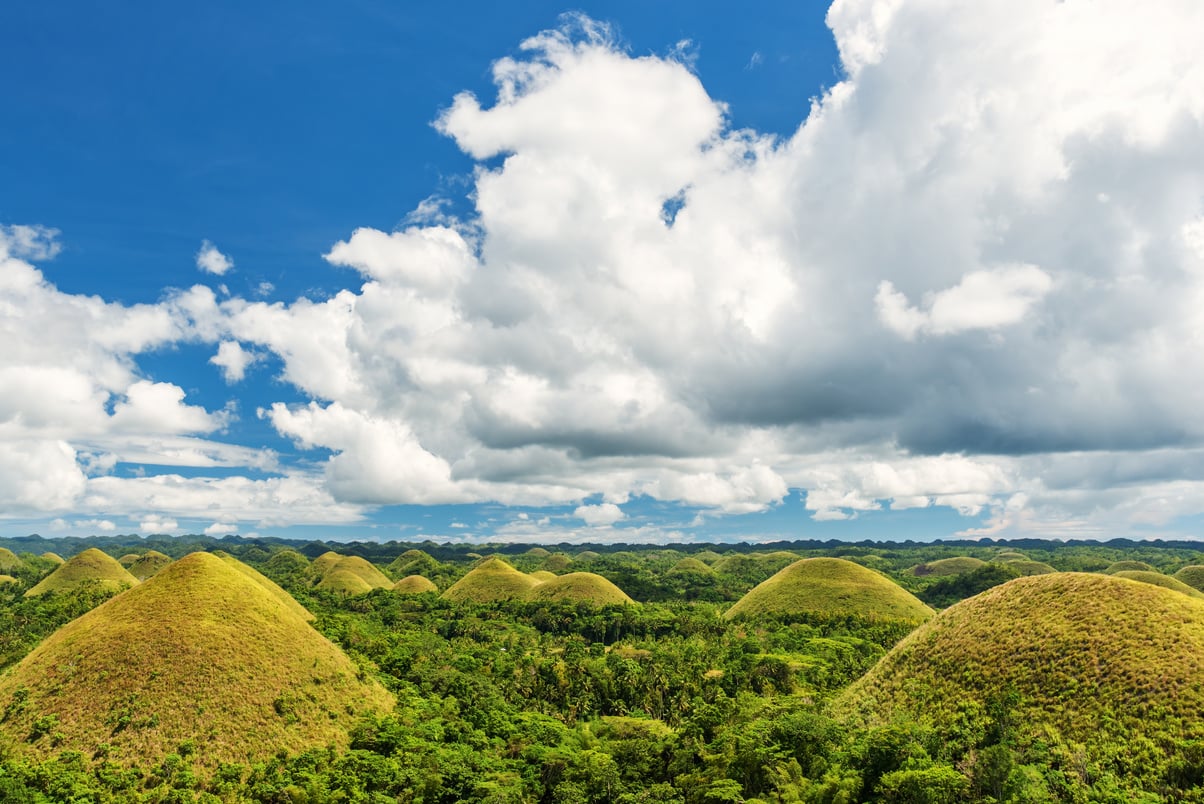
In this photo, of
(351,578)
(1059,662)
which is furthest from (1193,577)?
(351,578)

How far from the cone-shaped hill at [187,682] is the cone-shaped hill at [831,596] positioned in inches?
2973

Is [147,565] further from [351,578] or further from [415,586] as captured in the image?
[415,586]

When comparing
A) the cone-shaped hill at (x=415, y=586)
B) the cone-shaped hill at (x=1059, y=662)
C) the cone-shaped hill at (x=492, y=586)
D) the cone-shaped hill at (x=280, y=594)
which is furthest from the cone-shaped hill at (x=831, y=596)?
the cone-shaped hill at (x=415, y=586)

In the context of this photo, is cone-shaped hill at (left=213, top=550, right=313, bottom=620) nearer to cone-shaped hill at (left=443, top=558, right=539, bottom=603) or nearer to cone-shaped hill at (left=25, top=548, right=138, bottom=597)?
cone-shaped hill at (left=25, top=548, right=138, bottom=597)

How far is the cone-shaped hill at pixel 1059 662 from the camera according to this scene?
134ft

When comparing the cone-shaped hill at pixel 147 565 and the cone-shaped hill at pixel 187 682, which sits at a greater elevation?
the cone-shaped hill at pixel 187 682

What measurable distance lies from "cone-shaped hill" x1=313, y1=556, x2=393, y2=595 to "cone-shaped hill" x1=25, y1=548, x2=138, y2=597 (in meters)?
43.7

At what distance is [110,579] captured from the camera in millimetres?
141625

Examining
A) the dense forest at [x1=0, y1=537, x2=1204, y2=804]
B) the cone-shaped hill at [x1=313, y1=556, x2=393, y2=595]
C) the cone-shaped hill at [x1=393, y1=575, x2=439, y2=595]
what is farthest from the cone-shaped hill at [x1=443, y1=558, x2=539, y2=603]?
the dense forest at [x1=0, y1=537, x2=1204, y2=804]

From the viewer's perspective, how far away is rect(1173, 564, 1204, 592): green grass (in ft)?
495

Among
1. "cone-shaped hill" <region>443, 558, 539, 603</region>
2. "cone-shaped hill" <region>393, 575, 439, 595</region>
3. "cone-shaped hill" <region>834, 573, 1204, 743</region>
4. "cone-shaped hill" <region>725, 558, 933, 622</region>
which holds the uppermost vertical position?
"cone-shaped hill" <region>834, 573, 1204, 743</region>

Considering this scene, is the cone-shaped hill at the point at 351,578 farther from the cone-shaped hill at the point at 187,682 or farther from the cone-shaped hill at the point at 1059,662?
the cone-shaped hill at the point at 1059,662

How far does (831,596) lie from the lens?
114 metres

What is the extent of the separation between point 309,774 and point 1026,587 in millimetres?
60935
